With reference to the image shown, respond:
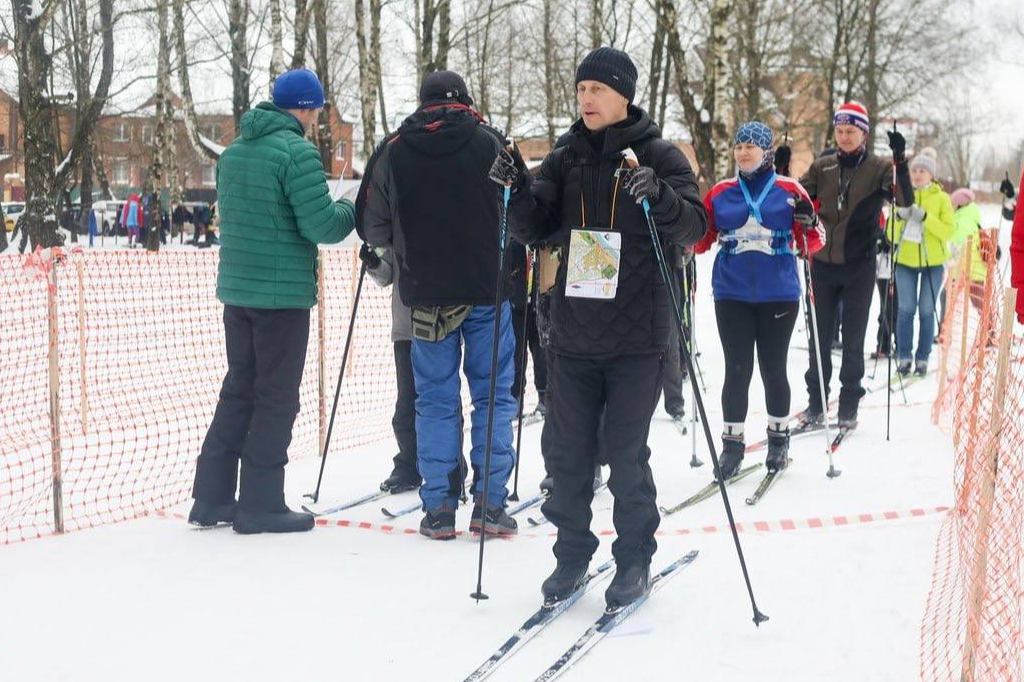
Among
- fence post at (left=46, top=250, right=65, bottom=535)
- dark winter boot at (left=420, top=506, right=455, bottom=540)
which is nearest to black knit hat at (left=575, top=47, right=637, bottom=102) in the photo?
dark winter boot at (left=420, top=506, right=455, bottom=540)

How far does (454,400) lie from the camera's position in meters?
4.80

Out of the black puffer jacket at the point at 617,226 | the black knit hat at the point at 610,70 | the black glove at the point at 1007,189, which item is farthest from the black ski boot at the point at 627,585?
the black glove at the point at 1007,189

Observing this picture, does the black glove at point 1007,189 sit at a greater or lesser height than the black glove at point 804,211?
greater

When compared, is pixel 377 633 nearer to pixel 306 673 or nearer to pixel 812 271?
pixel 306 673

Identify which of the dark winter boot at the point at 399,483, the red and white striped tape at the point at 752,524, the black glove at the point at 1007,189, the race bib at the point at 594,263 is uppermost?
the black glove at the point at 1007,189

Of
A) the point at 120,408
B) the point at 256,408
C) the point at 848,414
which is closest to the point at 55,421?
the point at 256,408

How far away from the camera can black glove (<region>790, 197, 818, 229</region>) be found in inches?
214

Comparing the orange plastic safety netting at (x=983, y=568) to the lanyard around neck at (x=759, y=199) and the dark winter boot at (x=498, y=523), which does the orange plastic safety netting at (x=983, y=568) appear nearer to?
the lanyard around neck at (x=759, y=199)

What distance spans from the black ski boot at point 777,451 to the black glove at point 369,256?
2.39 m

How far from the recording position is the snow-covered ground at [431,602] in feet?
11.2

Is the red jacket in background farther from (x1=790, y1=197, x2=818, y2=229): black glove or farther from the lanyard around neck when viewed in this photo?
the lanyard around neck

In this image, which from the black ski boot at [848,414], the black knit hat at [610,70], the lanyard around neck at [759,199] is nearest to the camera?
the black knit hat at [610,70]

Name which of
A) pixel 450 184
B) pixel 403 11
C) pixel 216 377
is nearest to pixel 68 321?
pixel 216 377

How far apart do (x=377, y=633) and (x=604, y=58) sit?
2148 mm
